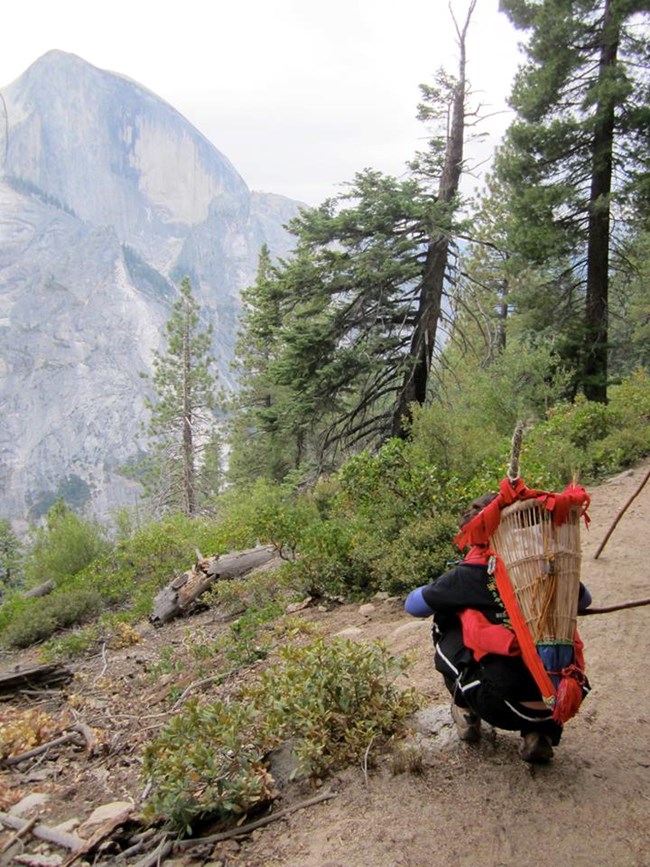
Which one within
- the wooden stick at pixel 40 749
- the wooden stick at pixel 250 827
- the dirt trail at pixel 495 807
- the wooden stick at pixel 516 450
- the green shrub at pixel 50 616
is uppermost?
the wooden stick at pixel 516 450

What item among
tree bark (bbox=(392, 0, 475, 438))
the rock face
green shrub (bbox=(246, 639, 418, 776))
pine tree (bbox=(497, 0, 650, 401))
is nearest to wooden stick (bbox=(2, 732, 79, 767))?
green shrub (bbox=(246, 639, 418, 776))

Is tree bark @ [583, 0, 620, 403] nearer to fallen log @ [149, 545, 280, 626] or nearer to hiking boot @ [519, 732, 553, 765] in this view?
fallen log @ [149, 545, 280, 626]

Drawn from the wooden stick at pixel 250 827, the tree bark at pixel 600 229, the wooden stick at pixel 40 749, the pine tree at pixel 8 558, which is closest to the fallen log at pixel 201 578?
the wooden stick at pixel 40 749

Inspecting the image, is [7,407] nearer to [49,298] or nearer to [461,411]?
[49,298]

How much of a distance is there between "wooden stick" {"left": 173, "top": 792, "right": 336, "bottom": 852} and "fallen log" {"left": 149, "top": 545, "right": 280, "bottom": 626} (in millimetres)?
6118

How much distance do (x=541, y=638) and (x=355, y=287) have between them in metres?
10.5

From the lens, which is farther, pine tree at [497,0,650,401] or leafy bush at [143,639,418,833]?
pine tree at [497,0,650,401]

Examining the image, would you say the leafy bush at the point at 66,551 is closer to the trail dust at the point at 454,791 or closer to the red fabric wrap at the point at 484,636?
the trail dust at the point at 454,791

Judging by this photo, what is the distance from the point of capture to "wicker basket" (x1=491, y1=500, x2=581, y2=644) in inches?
102

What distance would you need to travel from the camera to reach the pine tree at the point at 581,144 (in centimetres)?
1175

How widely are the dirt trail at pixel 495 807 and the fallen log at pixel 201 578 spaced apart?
232 inches

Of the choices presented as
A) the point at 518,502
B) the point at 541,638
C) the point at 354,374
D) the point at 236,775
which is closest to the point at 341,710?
the point at 236,775

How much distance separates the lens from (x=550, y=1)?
11938 mm

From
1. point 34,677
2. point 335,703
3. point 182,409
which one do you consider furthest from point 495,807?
point 182,409
